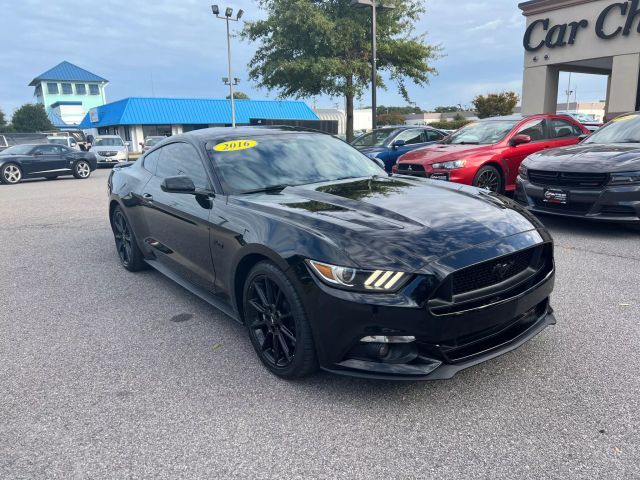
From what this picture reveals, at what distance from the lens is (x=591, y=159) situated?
6.06 metres

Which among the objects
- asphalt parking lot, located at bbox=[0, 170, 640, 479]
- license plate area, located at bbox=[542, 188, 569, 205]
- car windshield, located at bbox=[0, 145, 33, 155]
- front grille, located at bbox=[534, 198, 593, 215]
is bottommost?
asphalt parking lot, located at bbox=[0, 170, 640, 479]

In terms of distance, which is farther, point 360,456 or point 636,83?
point 636,83

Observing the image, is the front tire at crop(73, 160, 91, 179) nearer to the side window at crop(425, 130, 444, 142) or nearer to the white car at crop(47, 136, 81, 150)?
the white car at crop(47, 136, 81, 150)

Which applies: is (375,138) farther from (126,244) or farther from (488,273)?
(488,273)

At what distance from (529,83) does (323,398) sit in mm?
20291

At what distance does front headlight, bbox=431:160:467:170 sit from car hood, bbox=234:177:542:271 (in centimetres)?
427

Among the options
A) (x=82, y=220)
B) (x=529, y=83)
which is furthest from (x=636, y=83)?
(x=82, y=220)

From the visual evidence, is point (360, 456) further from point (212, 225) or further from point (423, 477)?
point (212, 225)

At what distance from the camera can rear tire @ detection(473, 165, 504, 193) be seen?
7.94 meters

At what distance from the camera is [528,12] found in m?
19.1

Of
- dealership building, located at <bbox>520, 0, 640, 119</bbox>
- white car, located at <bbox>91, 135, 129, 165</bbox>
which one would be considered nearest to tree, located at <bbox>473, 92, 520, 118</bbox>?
dealership building, located at <bbox>520, 0, 640, 119</bbox>

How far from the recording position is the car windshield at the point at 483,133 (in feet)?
28.3

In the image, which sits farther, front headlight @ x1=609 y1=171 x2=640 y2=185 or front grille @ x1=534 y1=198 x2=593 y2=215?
front grille @ x1=534 y1=198 x2=593 y2=215

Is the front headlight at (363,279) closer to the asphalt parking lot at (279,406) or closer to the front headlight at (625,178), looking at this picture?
the asphalt parking lot at (279,406)
